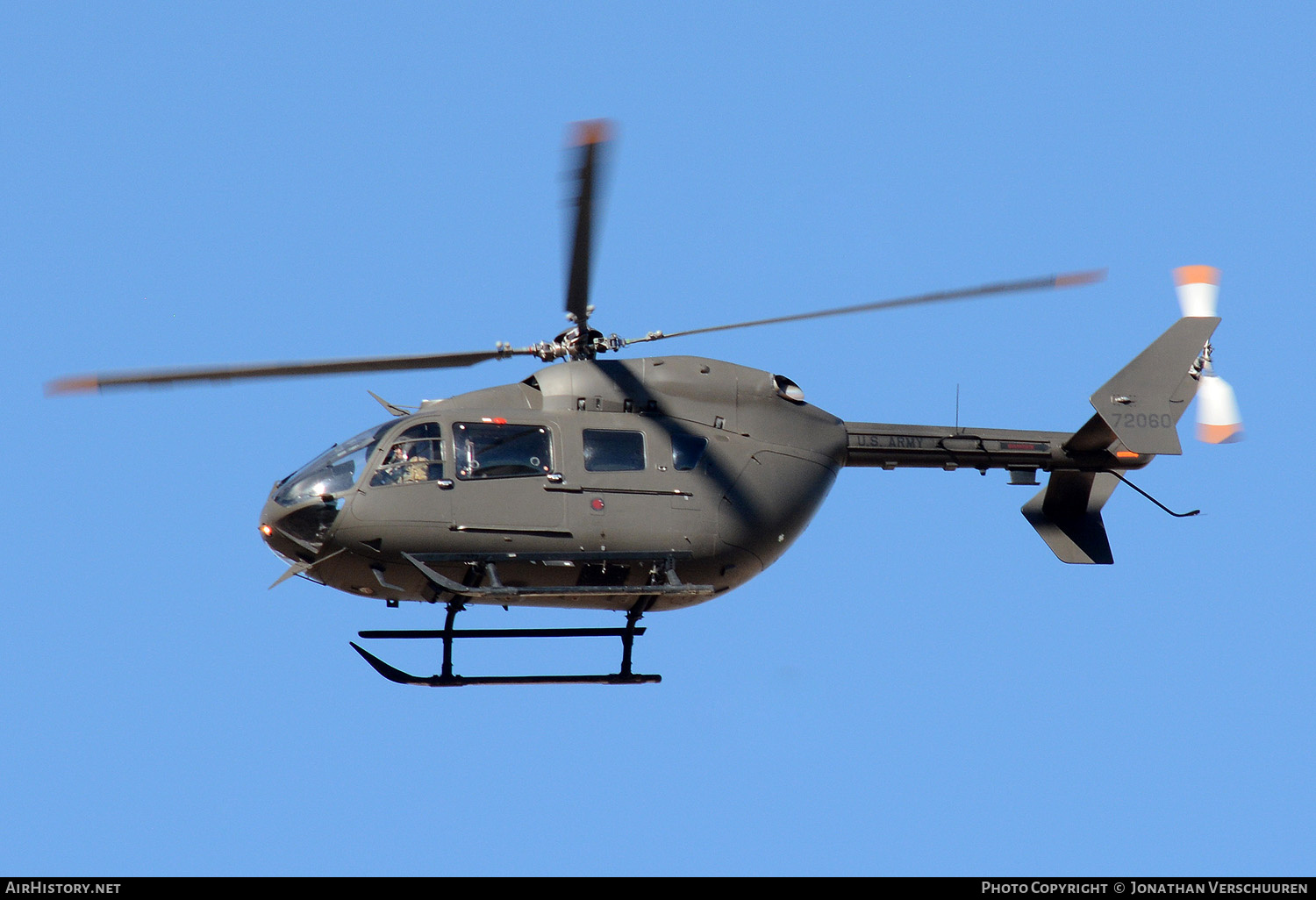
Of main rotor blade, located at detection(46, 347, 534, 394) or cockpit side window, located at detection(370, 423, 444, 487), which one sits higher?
main rotor blade, located at detection(46, 347, 534, 394)

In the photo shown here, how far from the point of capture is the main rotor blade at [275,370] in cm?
1355

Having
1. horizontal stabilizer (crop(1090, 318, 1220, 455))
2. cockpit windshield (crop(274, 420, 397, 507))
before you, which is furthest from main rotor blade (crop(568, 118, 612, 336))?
horizontal stabilizer (crop(1090, 318, 1220, 455))

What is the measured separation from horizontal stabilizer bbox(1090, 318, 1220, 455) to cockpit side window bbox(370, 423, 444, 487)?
7.02 m

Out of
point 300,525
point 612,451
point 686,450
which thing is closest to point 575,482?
point 612,451

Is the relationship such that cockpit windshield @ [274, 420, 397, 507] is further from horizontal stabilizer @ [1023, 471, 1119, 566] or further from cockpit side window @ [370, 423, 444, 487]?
horizontal stabilizer @ [1023, 471, 1119, 566]

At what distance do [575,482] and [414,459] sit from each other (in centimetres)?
147

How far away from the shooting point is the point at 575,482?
1455cm

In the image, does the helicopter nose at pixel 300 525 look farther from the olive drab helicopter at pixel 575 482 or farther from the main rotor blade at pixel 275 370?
the main rotor blade at pixel 275 370

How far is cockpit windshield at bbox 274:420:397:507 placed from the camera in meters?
14.3

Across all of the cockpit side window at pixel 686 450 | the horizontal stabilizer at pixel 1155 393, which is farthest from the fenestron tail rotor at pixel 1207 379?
the cockpit side window at pixel 686 450

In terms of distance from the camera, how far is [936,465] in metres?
16.6
